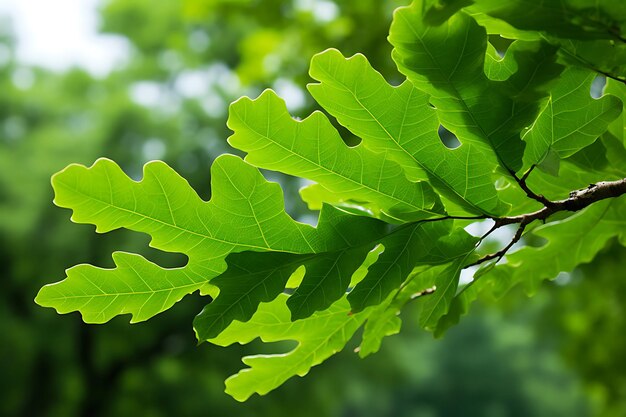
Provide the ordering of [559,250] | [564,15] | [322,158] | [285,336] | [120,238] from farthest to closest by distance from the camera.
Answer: [120,238]
[559,250]
[285,336]
[322,158]
[564,15]

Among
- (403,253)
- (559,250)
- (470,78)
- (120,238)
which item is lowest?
(120,238)

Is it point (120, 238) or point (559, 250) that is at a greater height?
point (559, 250)

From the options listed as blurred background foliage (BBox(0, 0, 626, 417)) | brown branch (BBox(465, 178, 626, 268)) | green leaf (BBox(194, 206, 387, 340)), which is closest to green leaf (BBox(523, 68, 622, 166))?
brown branch (BBox(465, 178, 626, 268))

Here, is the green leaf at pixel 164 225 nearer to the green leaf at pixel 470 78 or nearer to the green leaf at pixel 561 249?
the green leaf at pixel 470 78

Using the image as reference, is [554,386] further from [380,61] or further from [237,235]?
[237,235]

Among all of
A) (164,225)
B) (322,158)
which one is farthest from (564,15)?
(164,225)

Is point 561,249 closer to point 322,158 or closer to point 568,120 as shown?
point 568,120

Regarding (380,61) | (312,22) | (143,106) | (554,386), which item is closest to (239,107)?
(380,61)

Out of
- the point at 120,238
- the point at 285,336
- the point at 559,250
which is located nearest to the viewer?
the point at 285,336
